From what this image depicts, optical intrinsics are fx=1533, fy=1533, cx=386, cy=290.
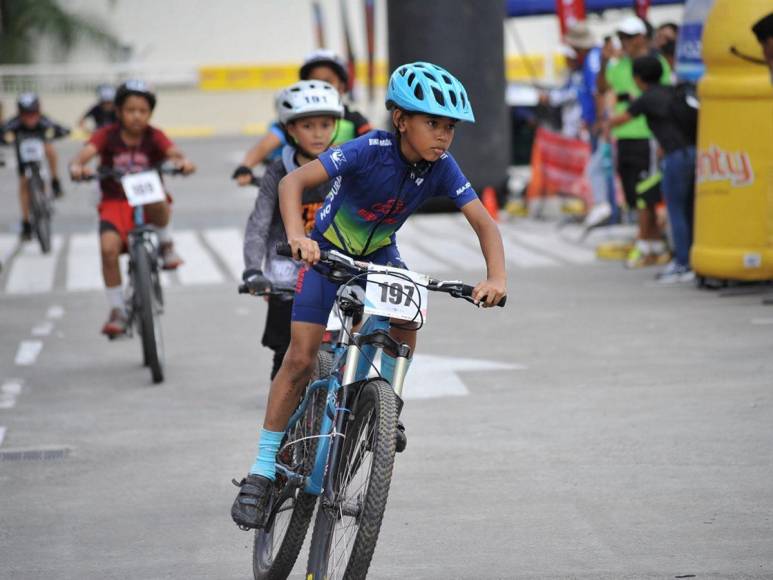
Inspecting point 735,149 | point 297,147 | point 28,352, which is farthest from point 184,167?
point 735,149

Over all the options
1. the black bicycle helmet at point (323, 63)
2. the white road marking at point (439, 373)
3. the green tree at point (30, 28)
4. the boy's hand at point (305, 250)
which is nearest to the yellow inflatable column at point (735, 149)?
the white road marking at point (439, 373)

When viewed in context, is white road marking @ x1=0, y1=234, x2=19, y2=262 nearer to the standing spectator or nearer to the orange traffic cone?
the orange traffic cone

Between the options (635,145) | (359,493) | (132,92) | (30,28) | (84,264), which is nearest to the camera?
(359,493)

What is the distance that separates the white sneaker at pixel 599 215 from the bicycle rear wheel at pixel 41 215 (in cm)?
607

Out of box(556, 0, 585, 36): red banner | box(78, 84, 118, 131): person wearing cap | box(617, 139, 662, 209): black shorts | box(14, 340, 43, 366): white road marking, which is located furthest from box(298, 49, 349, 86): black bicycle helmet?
box(556, 0, 585, 36): red banner

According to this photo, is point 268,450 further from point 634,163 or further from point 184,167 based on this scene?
point 634,163

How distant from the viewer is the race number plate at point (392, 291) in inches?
201

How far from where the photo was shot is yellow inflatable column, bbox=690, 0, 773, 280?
39.8 feet

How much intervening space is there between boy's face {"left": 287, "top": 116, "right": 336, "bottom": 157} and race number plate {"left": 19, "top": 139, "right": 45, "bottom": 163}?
1112cm

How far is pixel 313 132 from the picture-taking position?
734cm

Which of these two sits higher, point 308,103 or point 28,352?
point 308,103

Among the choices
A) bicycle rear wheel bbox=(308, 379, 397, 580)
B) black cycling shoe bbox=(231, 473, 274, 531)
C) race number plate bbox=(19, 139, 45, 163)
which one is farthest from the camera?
race number plate bbox=(19, 139, 45, 163)

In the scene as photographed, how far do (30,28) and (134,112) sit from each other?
104ft

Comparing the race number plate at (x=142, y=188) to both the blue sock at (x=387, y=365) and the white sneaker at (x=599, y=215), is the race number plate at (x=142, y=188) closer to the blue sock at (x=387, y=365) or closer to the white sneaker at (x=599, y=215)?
the blue sock at (x=387, y=365)
